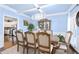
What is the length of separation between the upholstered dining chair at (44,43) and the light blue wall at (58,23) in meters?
0.15

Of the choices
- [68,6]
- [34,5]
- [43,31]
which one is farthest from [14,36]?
[68,6]

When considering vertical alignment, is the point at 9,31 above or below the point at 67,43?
above

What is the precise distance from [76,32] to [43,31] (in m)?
0.47

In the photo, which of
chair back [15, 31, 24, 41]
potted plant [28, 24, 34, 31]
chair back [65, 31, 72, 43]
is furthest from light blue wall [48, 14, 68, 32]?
chair back [15, 31, 24, 41]

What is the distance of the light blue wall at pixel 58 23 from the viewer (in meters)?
1.42

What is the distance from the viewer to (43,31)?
144cm

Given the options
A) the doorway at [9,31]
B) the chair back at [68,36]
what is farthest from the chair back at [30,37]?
the chair back at [68,36]

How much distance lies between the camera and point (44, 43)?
1439 millimetres

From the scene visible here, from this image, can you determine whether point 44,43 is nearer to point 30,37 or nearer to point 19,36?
point 30,37

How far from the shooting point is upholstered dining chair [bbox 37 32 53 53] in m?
1.42

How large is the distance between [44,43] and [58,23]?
35 cm

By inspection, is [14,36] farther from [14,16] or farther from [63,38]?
[63,38]

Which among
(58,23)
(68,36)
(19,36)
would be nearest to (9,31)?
(19,36)

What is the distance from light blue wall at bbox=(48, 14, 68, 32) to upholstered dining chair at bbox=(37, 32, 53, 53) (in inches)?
6.0
